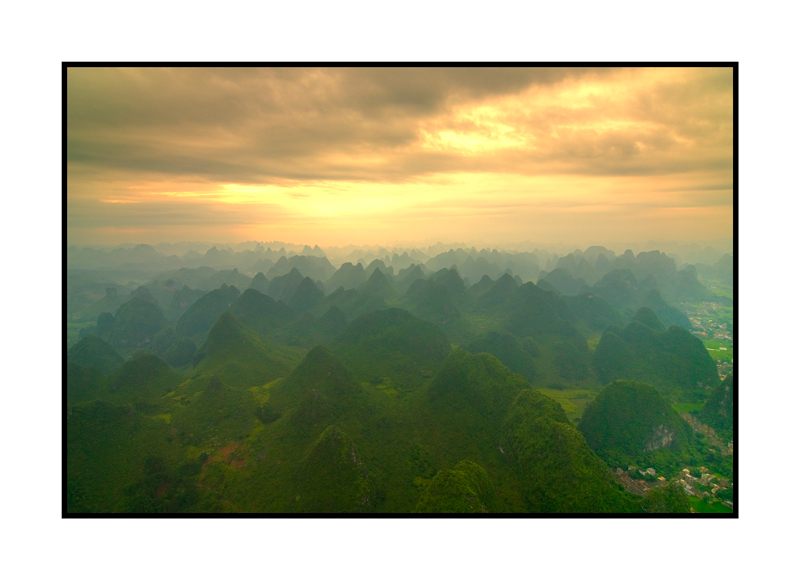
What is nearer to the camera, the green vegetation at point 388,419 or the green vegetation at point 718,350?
the green vegetation at point 388,419

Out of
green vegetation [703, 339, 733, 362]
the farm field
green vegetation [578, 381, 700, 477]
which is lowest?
the farm field

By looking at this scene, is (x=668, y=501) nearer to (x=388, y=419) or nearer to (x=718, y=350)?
(x=388, y=419)

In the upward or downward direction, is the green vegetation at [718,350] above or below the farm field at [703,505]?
above

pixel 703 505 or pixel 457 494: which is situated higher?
pixel 457 494

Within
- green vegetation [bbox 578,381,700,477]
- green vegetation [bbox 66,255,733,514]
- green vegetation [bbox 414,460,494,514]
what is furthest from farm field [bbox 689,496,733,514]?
green vegetation [bbox 414,460,494,514]

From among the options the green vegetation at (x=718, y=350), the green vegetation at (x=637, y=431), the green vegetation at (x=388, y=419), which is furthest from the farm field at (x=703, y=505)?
the green vegetation at (x=718, y=350)

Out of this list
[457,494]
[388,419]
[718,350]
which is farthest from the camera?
[718,350]

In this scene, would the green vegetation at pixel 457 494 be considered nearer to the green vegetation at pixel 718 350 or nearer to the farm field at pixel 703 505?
the farm field at pixel 703 505

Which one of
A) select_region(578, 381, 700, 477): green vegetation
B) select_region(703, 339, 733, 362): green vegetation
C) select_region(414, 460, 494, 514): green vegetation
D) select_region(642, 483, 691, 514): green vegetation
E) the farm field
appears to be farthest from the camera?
select_region(703, 339, 733, 362): green vegetation

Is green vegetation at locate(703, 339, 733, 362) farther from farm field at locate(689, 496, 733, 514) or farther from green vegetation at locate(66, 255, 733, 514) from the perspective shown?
farm field at locate(689, 496, 733, 514)

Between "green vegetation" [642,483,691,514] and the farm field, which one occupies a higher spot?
"green vegetation" [642,483,691,514]

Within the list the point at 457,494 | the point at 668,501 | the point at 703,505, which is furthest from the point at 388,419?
the point at 703,505
